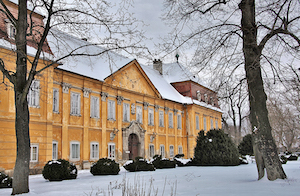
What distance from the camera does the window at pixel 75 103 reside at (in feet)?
68.4

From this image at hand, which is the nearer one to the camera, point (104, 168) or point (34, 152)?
point (104, 168)

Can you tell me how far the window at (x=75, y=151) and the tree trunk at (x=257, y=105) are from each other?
44.3 ft

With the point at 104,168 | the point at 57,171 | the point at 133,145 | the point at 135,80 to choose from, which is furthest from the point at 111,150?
the point at 57,171

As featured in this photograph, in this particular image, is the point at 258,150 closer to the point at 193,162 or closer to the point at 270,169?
the point at 270,169

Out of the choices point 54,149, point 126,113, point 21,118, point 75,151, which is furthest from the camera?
point 126,113

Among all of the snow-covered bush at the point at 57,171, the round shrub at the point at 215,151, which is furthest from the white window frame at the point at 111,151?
the snow-covered bush at the point at 57,171

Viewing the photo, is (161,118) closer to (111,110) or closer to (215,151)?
(111,110)

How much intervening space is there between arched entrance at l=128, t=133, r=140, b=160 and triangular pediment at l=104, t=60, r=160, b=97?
4097 millimetres

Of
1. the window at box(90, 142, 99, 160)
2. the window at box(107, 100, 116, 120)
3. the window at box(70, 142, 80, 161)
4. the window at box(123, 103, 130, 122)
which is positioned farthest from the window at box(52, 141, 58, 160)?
the window at box(123, 103, 130, 122)

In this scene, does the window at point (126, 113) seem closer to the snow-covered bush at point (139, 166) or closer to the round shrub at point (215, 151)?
the round shrub at point (215, 151)

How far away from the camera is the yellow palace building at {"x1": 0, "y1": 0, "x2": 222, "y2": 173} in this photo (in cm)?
1606

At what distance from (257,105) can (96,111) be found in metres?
15.0

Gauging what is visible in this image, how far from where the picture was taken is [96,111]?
22734 millimetres

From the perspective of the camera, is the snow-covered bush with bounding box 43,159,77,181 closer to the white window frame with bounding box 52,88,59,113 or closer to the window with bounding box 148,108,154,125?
the white window frame with bounding box 52,88,59,113
